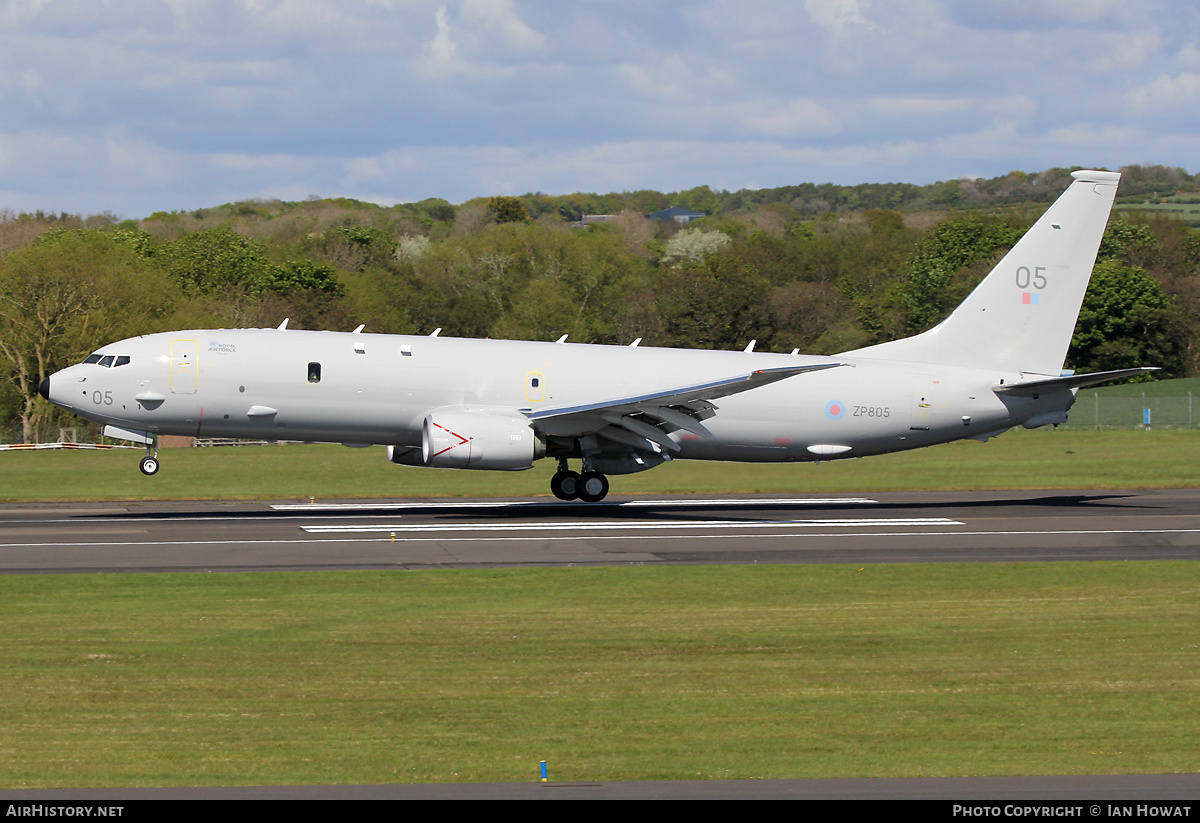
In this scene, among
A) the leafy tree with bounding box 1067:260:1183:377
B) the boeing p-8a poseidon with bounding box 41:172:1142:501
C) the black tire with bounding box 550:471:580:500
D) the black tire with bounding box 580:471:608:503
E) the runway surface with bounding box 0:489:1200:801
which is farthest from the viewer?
the leafy tree with bounding box 1067:260:1183:377

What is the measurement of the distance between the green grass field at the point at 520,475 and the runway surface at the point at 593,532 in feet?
6.93

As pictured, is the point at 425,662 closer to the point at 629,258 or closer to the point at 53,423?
the point at 53,423

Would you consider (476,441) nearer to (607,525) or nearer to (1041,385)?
(607,525)

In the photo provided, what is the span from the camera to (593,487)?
34312mm

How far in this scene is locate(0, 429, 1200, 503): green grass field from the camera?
39125 millimetres

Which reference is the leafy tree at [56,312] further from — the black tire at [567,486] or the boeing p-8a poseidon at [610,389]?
the black tire at [567,486]

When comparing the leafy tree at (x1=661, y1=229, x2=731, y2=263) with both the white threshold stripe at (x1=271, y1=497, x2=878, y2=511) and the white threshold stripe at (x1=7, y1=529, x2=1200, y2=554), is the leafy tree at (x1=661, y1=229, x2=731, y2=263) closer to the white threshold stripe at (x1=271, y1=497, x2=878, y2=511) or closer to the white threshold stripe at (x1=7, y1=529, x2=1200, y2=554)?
the white threshold stripe at (x1=271, y1=497, x2=878, y2=511)

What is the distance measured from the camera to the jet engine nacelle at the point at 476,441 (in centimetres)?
3045

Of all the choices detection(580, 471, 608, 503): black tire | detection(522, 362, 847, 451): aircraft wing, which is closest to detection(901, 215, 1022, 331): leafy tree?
detection(580, 471, 608, 503): black tire

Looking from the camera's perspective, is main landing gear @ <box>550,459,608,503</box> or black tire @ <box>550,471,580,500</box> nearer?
main landing gear @ <box>550,459,608,503</box>

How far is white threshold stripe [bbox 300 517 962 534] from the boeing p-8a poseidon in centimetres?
178

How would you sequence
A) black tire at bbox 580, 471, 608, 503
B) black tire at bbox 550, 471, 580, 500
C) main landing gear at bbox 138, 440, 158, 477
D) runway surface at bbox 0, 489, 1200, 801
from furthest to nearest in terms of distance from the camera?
black tire at bbox 550, 471, 580, 500
black tire at bbox 580, 471, 608, 503
main landing gear at bbox 138, 440, 158, 477
runway surface at bbox 0, 489, 1200, 801

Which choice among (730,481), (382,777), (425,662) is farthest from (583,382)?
(382,777)

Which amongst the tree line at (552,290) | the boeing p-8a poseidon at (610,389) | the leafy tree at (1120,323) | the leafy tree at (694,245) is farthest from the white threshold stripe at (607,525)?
the leafy tree at (694,245)
